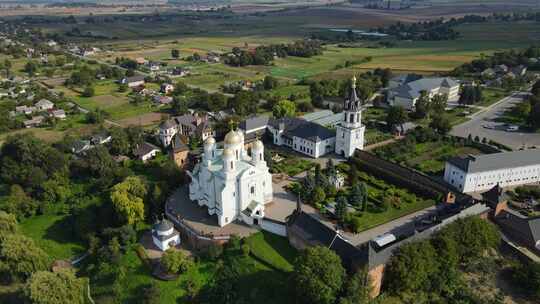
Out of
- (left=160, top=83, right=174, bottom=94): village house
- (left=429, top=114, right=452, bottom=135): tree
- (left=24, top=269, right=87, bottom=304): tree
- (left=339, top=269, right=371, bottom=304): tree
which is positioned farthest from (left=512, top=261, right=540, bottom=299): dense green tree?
(left=160, top=83, right=174, bottom=94): village house

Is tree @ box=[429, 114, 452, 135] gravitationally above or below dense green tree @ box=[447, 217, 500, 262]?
above

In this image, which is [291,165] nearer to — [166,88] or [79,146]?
[79,146]

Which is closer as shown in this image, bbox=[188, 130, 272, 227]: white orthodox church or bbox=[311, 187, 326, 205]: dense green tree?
bbox=[188, 130, 272, 227]: white orthodox church

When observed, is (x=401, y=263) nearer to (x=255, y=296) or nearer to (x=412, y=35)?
(x=255, y=296)

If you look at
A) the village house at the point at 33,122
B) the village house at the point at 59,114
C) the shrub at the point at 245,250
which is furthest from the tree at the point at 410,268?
the village house at the point at 59,114

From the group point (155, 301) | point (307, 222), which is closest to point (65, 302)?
point (155, 301)

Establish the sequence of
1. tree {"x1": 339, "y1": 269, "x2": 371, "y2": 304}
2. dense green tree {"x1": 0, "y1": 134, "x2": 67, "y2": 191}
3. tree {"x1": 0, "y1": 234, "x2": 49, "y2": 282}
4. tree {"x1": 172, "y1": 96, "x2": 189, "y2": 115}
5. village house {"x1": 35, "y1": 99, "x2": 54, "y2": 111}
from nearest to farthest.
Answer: tree {"x1": 339, "y1": 269, "x2": 371, "y2": 304}, tree {"x1": 0, "y1": 234, "x2": 49, "y2": 282}, dense green tree {"x1": 0, "y1": 134, "x2": 67, "y2": 191}, tree {"x1": 172, "y1": 96, "x2": 189, "y2": 115}, village house {"x1": 35, "y1": 99, "x2": 54, "y2": 111}

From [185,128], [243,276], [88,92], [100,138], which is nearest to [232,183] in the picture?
[243,276]

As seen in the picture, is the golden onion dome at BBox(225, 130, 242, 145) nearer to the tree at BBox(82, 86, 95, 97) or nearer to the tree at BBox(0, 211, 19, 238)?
the tree at BBox(0, 211, 19, 238)
